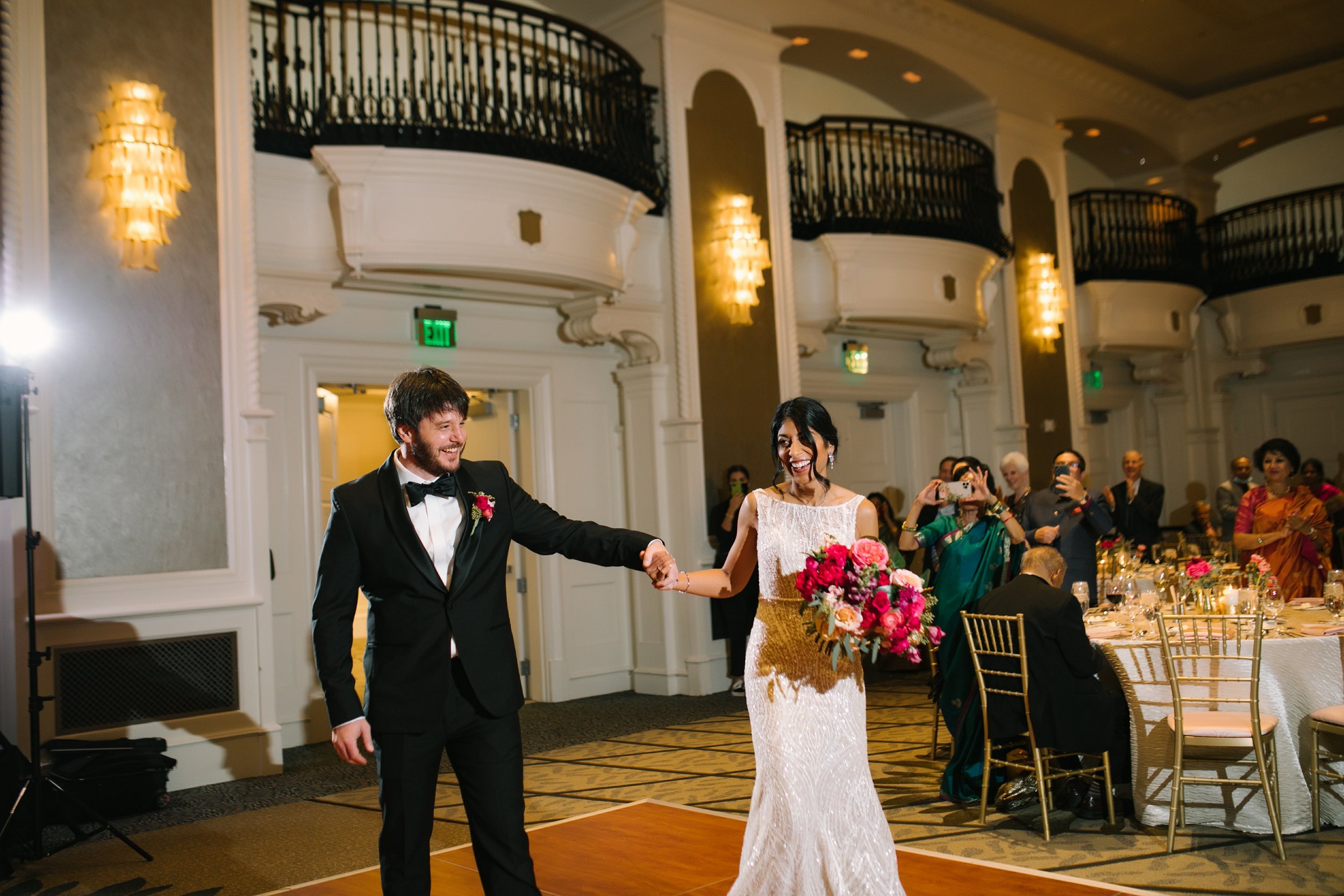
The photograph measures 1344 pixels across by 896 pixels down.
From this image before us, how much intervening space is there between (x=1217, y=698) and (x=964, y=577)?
3.83ft

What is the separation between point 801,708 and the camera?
3.19 m

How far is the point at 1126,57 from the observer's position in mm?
12359

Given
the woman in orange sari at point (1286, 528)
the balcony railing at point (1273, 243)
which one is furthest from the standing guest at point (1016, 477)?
the balcony railing at point (1273, 243)

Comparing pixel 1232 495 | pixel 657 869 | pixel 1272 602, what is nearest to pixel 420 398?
pixel 657 869

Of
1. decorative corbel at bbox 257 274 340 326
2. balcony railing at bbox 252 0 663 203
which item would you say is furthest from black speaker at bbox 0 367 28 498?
balcony railing at bbox 252 0 663 203

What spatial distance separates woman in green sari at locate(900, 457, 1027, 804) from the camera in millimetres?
4852

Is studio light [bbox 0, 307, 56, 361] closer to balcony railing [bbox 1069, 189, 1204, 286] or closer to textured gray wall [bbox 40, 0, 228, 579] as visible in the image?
textured gray wall [bbox 40, 0, 228, 579]

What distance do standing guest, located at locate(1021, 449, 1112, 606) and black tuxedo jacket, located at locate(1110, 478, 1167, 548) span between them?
3376 millimetres

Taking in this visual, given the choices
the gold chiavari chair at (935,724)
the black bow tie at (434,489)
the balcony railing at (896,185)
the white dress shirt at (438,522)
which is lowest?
the gold chiavari chair at (935,724)

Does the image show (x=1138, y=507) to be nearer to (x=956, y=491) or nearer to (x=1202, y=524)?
(x=1202, y=524)

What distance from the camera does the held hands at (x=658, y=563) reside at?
2.92 meters

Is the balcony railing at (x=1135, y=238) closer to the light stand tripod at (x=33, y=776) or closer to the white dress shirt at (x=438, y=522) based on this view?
the light stand tripod at (x=33, y=776)

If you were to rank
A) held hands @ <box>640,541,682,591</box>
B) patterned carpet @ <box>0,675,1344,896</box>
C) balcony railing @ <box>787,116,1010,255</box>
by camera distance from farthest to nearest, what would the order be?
balcony railing @ <box>787,116,1010,255</box> < patterned carpet @ <box>0,675,1344,896</box> < held hands @ <box>640,541,682,591</box>

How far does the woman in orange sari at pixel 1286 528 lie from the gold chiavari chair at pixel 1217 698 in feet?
7.20
